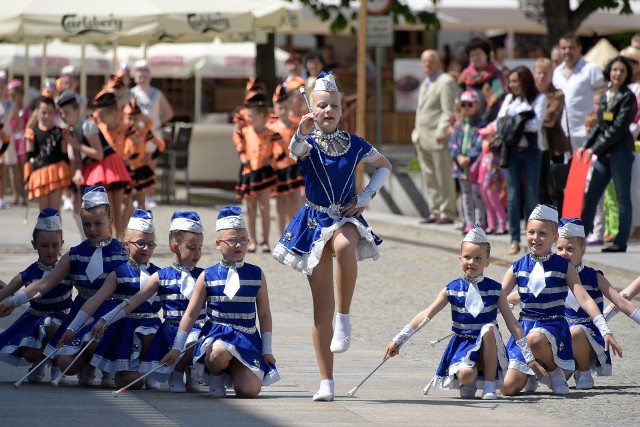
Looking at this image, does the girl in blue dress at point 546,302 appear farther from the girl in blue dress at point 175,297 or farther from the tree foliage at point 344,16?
the tree foliage at point 344,16

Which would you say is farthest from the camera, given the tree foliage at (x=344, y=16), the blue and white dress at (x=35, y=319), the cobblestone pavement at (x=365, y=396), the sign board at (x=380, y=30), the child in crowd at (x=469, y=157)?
the tree foliage at (x=344, y=16)

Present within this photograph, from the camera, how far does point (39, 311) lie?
891 centimetres

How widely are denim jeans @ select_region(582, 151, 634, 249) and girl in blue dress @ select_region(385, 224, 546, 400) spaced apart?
7.04 meters

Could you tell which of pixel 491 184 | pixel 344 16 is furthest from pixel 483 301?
pixel 344 16

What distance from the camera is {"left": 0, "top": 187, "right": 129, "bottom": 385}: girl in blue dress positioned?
27.9 ft

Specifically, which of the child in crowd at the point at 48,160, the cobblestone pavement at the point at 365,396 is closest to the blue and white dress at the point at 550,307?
the cobblestone pavement at the point at 365,396

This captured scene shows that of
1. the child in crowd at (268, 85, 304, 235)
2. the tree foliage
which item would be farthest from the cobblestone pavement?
the tree foliage

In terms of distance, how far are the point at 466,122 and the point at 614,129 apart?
8.66ft

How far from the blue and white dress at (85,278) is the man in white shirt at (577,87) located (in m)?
8.80

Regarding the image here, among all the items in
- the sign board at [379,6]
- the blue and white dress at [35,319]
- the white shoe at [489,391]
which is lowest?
the white shoe at [489,391]

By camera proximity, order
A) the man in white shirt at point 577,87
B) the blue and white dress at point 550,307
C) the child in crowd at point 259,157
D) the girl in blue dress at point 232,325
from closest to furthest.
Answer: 1. the girl in blue dress at point 232,325
2. the blue and white dress at point 550,307
3. the child in crowd at point 259,157
4. the man in white shirt at point 577,87

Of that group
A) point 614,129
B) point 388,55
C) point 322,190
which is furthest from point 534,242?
point 388,55

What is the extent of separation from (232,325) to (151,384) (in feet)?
2.01

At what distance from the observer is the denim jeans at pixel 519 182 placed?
15680 millimetres
